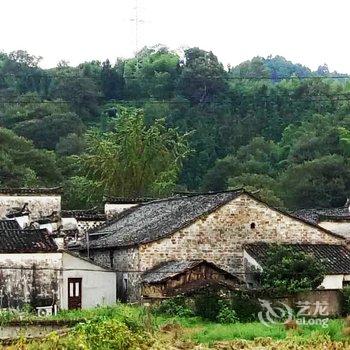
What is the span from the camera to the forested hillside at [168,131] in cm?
6228

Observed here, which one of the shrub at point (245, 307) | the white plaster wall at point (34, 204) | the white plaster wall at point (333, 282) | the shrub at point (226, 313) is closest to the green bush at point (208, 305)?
the shrub at point (226, 313)

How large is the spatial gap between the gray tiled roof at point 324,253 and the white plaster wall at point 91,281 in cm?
483

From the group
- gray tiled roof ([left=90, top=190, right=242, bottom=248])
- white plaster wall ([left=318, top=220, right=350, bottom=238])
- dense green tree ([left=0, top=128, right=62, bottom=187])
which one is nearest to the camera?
gray tiled roof ([left=90, top=190, right=242, bottom=248])

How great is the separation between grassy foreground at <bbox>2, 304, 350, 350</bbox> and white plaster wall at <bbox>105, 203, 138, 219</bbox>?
18.6 m

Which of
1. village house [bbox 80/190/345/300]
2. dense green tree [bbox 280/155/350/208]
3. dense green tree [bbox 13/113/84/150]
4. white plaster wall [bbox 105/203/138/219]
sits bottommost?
village house [bbox 80/190/345/300]

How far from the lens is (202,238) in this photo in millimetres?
34781

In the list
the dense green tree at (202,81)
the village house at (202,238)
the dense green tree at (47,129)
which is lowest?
the village house at (202,238)

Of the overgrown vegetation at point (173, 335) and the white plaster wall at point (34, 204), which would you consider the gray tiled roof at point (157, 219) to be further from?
the overgrown vegetation at point (173, 335)

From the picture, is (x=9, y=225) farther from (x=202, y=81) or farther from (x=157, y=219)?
(x=202, y=81)

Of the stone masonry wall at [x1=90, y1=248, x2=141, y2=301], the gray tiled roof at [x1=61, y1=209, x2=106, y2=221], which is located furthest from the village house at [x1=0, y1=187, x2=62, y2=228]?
the stone masonry wall at [x1=90, y1=248, x2=141, y2=301]

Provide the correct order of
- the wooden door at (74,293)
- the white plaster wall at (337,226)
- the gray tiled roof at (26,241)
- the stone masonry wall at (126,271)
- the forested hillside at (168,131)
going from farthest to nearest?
the forested hillside at (168,131) < the white plaster wall at (337,226) < the wooden door at (74,293) < the stone masonry wall at (126,271) < the gray tiled roof at (26,241)

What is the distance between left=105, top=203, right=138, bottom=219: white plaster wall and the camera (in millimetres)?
45125

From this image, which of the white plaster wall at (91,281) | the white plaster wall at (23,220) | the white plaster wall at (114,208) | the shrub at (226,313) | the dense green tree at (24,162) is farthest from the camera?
the dense green tree at (24,162)

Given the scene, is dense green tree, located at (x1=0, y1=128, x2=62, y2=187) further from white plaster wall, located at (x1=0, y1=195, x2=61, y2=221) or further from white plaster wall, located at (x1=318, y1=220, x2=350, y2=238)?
white plaster wall, located at (x1=318, y1=220, x2=350, y2=238)
